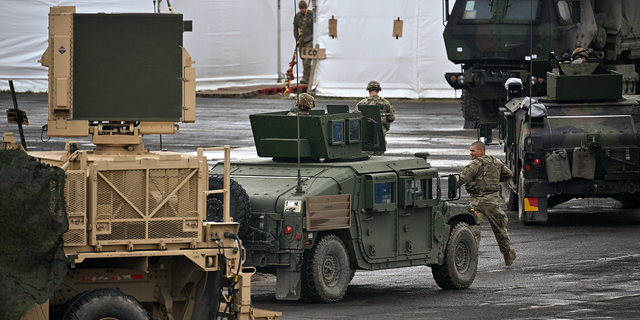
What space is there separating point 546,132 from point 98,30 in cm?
908

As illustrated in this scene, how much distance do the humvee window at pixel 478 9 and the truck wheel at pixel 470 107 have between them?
1.90 m

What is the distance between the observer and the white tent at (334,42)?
3211cm

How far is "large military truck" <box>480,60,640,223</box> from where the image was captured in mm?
15828

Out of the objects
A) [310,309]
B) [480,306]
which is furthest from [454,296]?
[310,309]

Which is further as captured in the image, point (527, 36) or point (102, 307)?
point (527, 36)

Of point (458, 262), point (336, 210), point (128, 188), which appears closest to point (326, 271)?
point (336, 210)

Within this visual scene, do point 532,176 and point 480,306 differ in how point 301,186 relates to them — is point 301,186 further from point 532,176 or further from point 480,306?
point 532,176

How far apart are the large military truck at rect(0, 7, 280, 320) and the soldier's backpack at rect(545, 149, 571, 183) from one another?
7847mm

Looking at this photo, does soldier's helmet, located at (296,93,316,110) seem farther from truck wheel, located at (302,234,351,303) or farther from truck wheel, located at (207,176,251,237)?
truck wheel, located at (207,176,251,237)

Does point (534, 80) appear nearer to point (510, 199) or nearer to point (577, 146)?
point (510, 199)

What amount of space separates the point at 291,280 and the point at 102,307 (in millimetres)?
3296

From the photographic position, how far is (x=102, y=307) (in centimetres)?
764

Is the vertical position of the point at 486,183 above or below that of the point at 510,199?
above

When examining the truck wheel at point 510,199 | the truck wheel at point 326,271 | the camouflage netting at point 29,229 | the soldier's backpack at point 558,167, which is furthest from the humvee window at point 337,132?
the truck wheel at point 510,199
